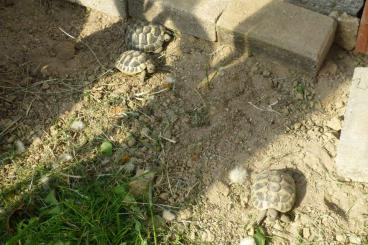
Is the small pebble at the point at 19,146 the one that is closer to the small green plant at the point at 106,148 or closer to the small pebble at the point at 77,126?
the small pebble at the point at 77,126

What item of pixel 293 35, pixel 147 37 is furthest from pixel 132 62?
pixel 293 35

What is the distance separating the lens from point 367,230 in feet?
10.8

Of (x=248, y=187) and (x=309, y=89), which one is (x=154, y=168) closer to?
(x=248, y=187)

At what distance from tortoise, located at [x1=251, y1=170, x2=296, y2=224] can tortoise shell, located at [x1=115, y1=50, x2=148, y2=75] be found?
4.37ft

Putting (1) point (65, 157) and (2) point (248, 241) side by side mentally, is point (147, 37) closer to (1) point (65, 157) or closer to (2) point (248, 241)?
(1) point (65, 157)

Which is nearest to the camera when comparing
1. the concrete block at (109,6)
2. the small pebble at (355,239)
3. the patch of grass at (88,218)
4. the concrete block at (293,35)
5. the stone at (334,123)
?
the small pebble at (355,239)

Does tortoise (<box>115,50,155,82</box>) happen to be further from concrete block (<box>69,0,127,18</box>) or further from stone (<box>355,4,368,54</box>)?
stone (<box>355,4,368,54</box>)

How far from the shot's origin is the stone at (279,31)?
3932 millimetres

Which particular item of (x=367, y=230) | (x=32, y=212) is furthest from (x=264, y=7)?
(x=32, y=212)

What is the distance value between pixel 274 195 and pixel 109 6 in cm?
229

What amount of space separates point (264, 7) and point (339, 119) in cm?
106

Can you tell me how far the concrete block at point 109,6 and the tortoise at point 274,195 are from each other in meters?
2.02

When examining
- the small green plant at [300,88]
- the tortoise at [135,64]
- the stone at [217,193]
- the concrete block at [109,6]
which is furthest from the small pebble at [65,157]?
the small green plant at [300,88]

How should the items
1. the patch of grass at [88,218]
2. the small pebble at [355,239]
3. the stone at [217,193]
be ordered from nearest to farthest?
the small pebble at [355,239], the patch of grass at [88,218], the stone at [217,193]
